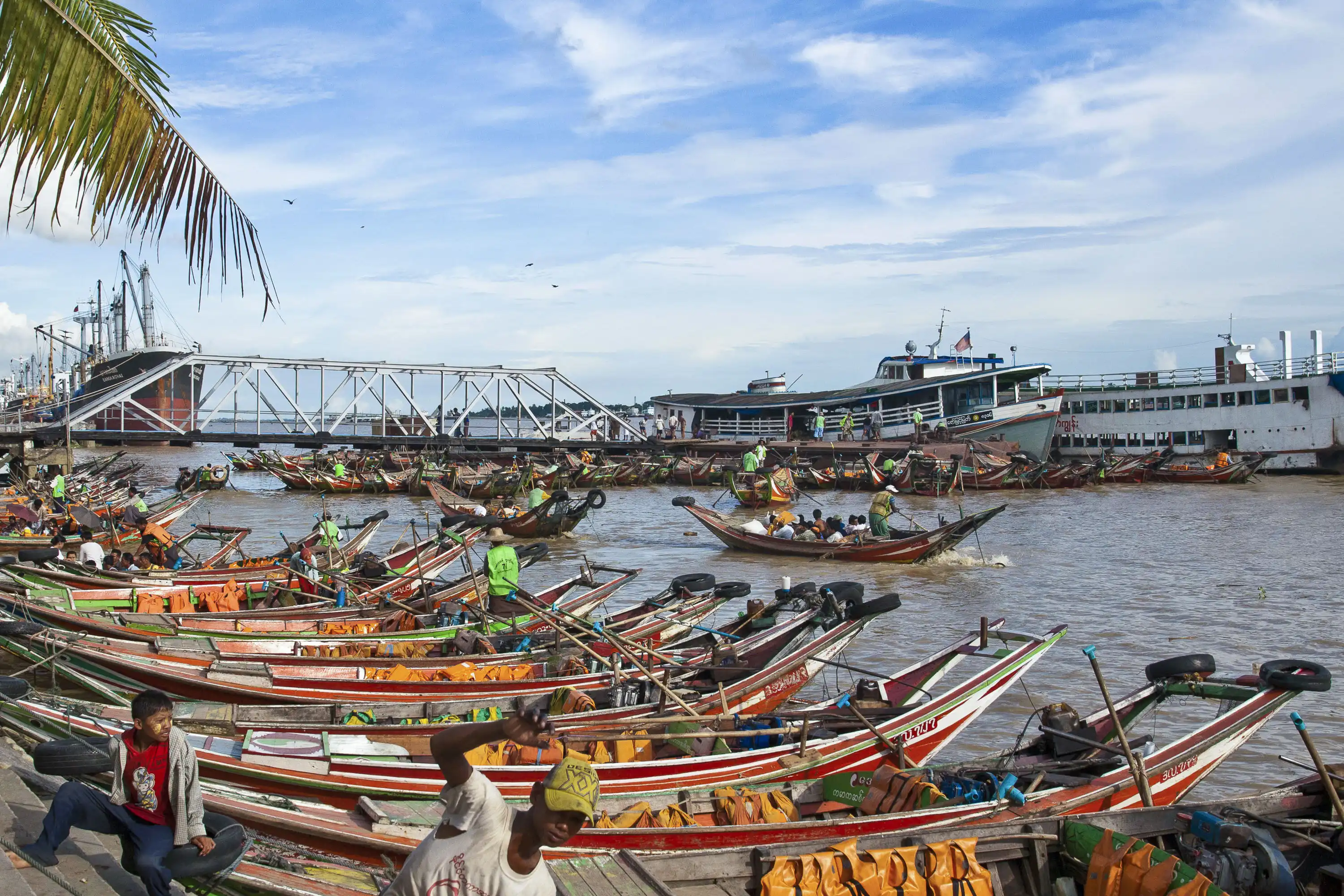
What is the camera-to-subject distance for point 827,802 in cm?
616

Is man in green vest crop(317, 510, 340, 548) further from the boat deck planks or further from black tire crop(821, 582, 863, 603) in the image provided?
the boat deck planks

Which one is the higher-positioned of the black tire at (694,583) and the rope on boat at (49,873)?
the rope on boat at (49,873)

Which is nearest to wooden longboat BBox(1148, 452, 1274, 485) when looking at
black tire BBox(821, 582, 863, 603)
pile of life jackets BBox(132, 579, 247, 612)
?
black tire BBox(821, 582, 863, 603)

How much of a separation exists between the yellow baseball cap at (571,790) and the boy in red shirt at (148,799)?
7.07ft

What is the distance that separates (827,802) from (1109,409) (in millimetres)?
42956

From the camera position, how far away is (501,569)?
34.9 ft

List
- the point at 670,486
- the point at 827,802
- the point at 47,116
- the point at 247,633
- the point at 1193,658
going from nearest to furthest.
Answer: the point at 47,116, the point at 827,802, the point at 1193,658, the point at 247,633, the point at 670,486

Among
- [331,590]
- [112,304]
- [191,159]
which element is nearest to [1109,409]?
[331,590]

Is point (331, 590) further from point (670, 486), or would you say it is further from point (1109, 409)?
point (1109, 409)

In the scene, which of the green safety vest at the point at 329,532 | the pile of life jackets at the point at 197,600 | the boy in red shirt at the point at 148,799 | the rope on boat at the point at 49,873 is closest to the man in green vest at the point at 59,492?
the green safety vest at the point at 329,532

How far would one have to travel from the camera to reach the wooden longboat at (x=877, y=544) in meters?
17.9

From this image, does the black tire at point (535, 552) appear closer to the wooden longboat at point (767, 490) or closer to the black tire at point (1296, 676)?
the black tire at point (1296, 676)

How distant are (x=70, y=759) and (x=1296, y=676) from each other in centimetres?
732

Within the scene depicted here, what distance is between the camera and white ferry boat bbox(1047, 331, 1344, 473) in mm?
38281
